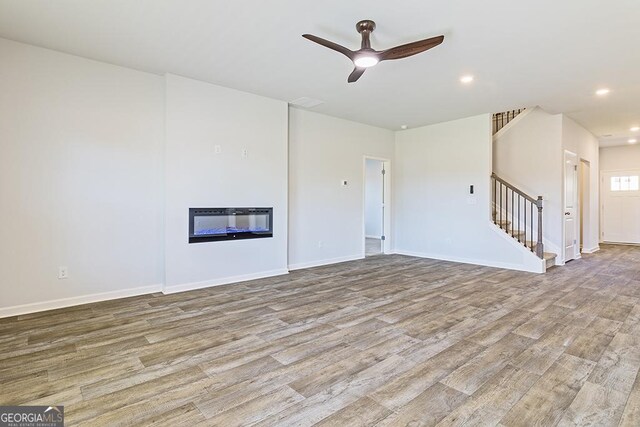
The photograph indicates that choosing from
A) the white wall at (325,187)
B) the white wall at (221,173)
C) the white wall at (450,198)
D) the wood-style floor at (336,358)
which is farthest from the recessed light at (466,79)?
the wood-style floor at (336,358)

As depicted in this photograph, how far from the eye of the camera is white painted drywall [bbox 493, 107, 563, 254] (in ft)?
19.2

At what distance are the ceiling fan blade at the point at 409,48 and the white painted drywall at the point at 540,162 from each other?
171 inches

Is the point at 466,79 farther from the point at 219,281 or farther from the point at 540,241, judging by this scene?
the point at 219,281

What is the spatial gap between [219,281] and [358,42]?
350 centimetres

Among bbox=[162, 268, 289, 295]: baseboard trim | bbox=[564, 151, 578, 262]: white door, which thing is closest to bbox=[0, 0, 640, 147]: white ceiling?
bbox=[564, 151, 578, 262]: white door

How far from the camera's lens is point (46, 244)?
3.52 meters

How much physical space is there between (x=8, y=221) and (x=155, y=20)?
8.28 ft

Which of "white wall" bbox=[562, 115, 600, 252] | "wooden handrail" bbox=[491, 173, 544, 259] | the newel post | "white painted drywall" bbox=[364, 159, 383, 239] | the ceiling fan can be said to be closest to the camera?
the ceiling fan

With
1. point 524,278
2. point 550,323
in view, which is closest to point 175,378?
point 550,323

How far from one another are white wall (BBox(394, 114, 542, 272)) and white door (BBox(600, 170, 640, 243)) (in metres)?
5.98

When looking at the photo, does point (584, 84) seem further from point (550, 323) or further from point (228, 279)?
point (228, 279)

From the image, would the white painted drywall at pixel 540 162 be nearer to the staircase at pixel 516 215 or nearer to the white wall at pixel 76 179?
the staircase at pixel 516 215

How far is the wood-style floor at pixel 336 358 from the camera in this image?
1.83 meters

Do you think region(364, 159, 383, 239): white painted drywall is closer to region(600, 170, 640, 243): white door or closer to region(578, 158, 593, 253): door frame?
region(578, 158, 593, 253): door frame
